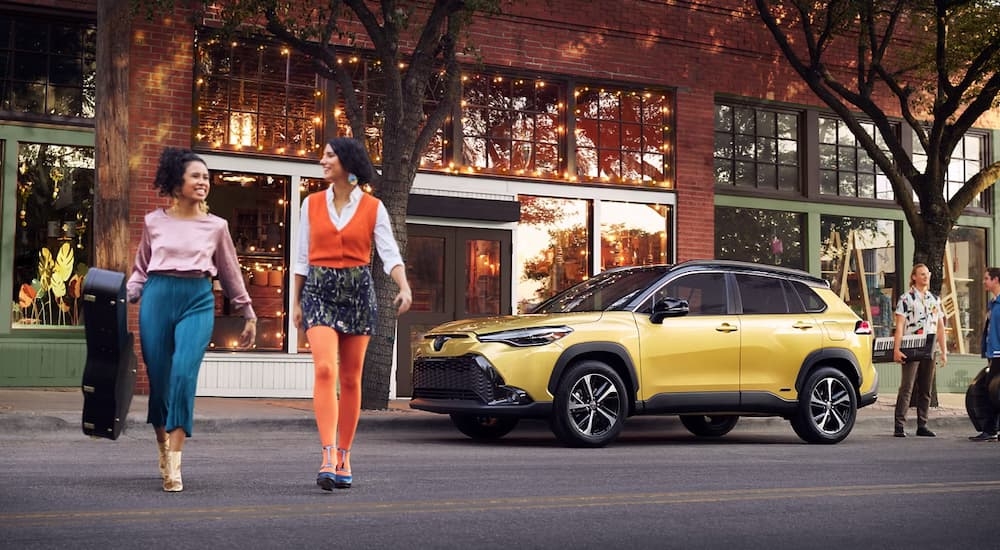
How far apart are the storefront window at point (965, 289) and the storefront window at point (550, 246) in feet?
25.3

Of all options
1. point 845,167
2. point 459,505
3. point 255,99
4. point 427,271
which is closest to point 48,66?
point 255,99

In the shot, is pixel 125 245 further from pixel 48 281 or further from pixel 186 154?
pixel 186 154

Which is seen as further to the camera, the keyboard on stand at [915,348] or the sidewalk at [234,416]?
the keyboard on stand at [915,348]

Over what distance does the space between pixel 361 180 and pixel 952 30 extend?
43.8 feet

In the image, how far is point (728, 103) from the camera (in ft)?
68.2

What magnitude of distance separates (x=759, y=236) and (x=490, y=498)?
14491mm

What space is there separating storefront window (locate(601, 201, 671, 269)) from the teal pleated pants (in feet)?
41.6

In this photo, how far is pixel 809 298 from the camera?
1333 cm

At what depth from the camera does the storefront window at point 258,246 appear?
16797 millimetres

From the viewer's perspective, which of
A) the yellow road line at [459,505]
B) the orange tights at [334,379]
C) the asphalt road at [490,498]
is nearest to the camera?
the asphalt road at [490,498]

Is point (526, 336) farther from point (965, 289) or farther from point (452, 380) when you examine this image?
point (965, 289)

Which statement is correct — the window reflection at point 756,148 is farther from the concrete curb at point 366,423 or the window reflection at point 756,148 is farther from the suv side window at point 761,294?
the suv side window at point 761,294

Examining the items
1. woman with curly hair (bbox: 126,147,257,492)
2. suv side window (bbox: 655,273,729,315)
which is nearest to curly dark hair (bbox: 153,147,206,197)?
woman with curly hair (bbox: 126,147,257,492)

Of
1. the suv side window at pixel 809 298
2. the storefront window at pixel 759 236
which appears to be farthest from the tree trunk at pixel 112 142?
the storefront window at pixel 759 236
